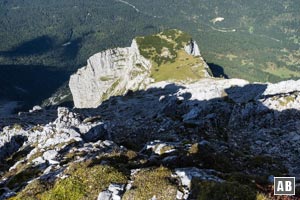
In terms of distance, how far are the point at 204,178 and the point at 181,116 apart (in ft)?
148

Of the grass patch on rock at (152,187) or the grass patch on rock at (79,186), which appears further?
the grass patch on rock at (79,186)

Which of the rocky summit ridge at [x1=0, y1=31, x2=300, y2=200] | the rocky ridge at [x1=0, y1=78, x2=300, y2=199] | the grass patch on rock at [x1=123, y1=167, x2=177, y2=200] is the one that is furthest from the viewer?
the rocky ridge at [x1=0, y1=78, x2=300, y2=199]

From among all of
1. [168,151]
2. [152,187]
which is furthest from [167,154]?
[152,187]

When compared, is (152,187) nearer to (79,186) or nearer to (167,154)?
(79,186)

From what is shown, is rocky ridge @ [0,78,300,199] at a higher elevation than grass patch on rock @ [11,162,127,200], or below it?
below

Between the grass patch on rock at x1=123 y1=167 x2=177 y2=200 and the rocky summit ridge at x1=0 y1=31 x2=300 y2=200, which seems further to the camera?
the rocky summit ridge at x1=0 y1=31 x2=300 y2=200

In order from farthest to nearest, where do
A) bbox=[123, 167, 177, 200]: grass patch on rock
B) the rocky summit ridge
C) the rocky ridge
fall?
1. the rocky ridge
2. the rocky summit ridge
3. bbox=[123, 167, 177, 200]: grass patch on rock

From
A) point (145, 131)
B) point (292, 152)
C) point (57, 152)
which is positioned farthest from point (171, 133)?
point (57, 152)

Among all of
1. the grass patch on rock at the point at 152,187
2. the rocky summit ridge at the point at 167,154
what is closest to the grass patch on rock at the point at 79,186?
the rocky summit ridge at the point at 167,154

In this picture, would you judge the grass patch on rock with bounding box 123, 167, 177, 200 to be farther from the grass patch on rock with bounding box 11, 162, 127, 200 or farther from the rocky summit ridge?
the grass patch on rock with bounding box 11, 162, 127, 200

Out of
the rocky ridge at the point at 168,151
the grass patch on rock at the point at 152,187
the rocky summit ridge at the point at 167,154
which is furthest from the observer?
the rocky ridge at the point at 168,151

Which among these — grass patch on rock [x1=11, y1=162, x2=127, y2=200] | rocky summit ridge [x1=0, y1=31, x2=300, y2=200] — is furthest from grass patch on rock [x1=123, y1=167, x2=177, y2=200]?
grass patch on rock [x1=11, y1=162, x2=127, y2=200]

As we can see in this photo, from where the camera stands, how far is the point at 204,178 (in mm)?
27500

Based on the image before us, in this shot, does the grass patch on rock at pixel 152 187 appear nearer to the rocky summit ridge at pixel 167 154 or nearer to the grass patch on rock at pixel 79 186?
the rocky summit ridge at pixel 167 154
